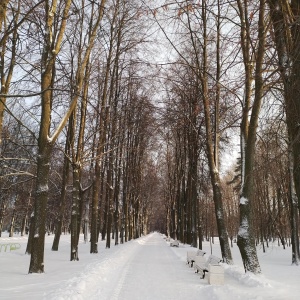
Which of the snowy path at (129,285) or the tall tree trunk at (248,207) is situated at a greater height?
the tall tree trunk at (248,207)

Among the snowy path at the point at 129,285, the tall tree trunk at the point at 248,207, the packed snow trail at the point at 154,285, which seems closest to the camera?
the snowy path at the point at 129,285

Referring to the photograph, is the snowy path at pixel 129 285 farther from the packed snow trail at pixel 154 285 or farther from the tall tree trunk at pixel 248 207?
the tall tree trunk at pixel 248 207

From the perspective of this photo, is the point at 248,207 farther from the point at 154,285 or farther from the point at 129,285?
the point at 129,285

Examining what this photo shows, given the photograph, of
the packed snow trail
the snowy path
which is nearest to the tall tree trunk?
the snowy path

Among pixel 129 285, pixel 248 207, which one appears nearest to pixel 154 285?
pixel 129 285

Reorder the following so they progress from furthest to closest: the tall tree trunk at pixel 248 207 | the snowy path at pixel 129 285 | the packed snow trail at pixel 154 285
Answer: the tall tree trunk at pixel 248 207
the packed snow trail at pixel 154 285
the snowy path at pixel 129 285

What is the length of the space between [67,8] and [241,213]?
8.58m

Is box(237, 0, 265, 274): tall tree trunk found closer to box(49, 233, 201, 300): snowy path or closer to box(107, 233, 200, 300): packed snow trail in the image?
box(49, 233, 201, 300): snowy path

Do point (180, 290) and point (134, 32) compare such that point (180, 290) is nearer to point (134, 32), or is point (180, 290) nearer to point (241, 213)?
point (241, 213)

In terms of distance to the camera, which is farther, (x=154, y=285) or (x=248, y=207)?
(x=248, y=207)

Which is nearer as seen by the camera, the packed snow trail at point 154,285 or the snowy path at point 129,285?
the snowy path at point 129,285

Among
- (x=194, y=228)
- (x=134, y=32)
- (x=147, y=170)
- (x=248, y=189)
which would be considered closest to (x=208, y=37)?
(x=134, y=32)

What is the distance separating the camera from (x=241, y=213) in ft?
34.1

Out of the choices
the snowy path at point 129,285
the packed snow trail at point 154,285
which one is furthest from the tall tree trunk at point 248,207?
the packed snow trail at point 154,285
